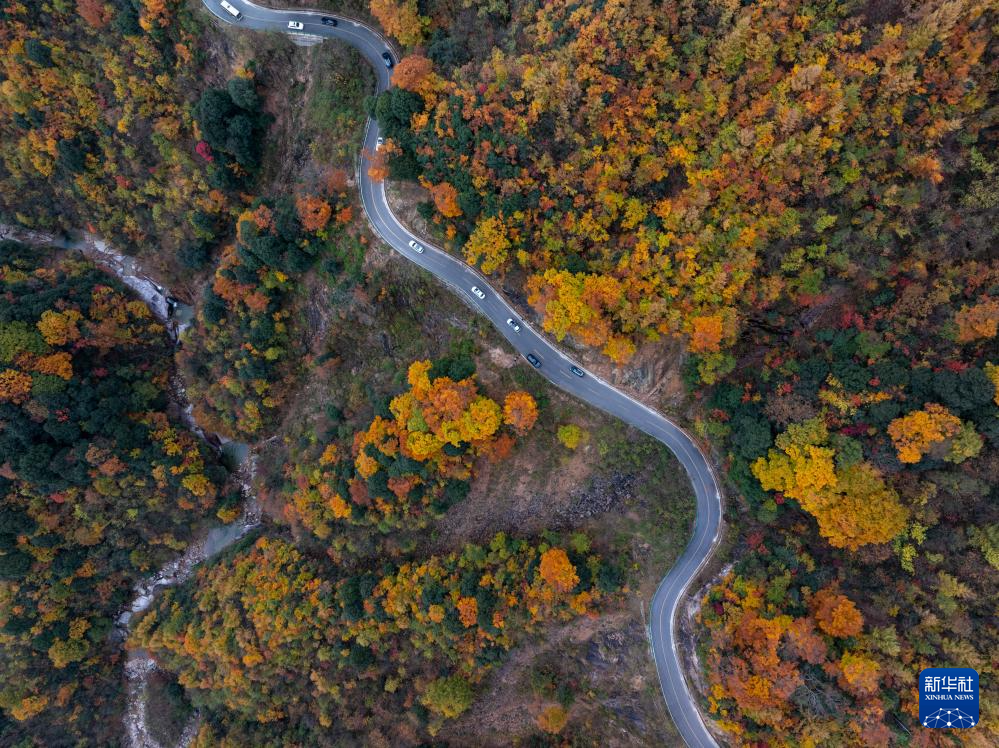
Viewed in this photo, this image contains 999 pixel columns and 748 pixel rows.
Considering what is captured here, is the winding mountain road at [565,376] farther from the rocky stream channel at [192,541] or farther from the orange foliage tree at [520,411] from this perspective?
the rocky stream channel at [192,541]

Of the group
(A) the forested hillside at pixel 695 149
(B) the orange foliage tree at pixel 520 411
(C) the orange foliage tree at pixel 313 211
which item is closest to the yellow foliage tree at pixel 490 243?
(A) the forested hillside at pixel 695 149

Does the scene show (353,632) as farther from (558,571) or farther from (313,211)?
(313,211)

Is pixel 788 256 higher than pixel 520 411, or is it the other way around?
pixel 788 256

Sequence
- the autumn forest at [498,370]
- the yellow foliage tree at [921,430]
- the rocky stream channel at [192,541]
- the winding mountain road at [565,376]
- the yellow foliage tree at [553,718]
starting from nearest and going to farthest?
the yellow foliage tree at [921,430] < the autumn forest at [498,370] < the winding mountain road at [565,376] < the yellow foliage tree at [553,718] < the rocky stream channel at [192,541]

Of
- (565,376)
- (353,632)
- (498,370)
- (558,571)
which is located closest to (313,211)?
(498,370)

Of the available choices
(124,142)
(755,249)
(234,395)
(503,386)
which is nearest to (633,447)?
(503,386)

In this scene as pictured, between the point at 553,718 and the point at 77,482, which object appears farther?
the point at 77,482

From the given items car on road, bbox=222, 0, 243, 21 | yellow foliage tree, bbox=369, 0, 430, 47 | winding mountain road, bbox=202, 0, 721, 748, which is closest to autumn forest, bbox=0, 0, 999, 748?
yellow foliage tree, bbox=369, 0, 430, 47
